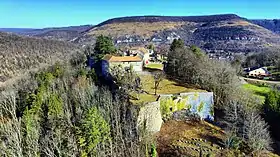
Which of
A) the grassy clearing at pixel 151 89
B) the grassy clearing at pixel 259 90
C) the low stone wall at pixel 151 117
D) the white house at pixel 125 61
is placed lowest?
the grassy clearing at pixel 259 90

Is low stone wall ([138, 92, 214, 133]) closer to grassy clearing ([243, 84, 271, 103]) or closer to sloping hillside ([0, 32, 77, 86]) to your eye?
grassy clearing ([243, 84, 271, 103])

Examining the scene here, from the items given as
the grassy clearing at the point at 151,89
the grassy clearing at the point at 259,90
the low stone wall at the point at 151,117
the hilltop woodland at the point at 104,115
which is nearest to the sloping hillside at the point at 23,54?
the hilltop woodland at the point at 104,115

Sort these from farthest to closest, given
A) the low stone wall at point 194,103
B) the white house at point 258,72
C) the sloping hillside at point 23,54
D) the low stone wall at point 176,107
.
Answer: the sloping hillside at point 23,54 → the white house at point 258,72 → the low stone wall at point 194,103 → the low stone wall at point 176,107

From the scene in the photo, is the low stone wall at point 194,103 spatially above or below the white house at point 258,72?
above

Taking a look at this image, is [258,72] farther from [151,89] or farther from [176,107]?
[176,107]

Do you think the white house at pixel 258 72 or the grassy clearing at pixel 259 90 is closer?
the grassy clearing at pixel 259 90

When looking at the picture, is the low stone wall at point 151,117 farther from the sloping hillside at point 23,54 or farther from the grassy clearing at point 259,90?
the sloping hillside at point 23,54

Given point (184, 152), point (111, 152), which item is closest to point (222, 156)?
point (184, 152)

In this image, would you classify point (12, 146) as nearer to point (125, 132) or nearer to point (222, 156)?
point (125, 132)
